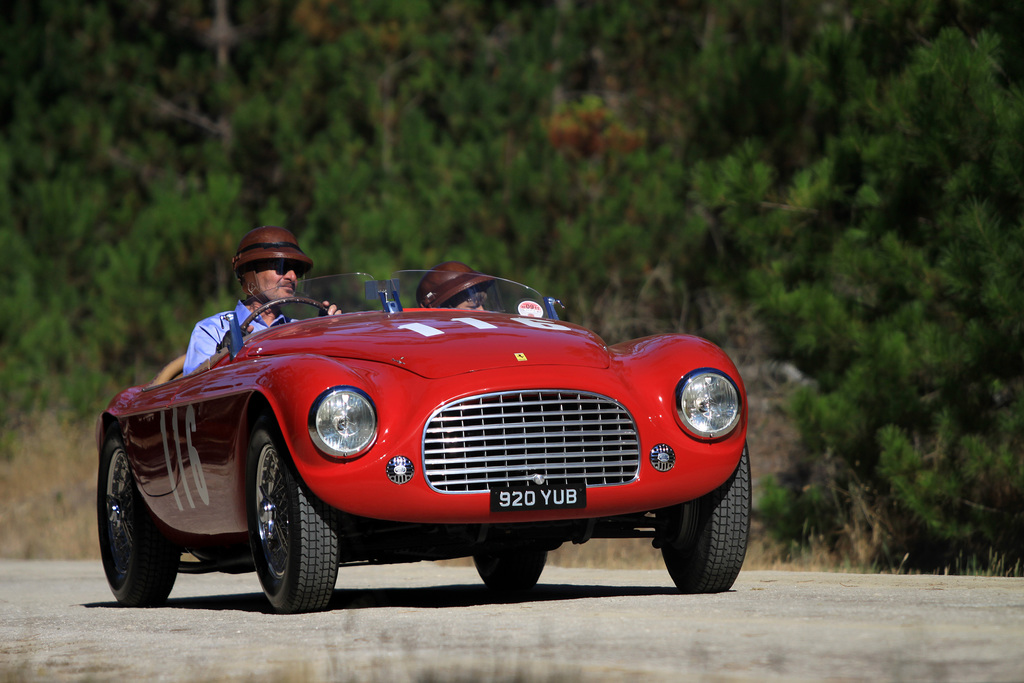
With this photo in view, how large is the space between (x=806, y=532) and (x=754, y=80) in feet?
17.8

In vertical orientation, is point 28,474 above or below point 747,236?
below

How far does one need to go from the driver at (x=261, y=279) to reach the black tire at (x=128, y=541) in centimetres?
73

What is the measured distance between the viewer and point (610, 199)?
1959cm

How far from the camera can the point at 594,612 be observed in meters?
5.74

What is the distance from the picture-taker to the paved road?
162 inches

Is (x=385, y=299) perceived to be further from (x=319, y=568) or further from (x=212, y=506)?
(x=319, y=568)

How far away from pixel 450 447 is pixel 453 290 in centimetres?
219

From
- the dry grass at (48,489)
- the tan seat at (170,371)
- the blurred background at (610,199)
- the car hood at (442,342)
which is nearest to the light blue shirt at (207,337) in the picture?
the tan seat at (170,371)

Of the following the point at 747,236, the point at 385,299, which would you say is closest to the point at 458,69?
the point at 747,236

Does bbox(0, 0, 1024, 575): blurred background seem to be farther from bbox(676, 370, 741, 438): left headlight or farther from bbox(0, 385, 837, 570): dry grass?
bbox(676, 370, 741, 438): left headlight

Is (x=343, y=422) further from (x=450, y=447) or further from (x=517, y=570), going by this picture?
(x=517, y=570)

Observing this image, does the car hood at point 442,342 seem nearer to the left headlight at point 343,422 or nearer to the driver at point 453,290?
the left headlight at point 343,422

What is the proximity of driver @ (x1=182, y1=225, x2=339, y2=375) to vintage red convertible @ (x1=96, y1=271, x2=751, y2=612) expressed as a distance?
70 cm

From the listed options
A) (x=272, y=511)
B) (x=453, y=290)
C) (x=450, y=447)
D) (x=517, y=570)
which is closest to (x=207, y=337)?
(x=453, y=290)
